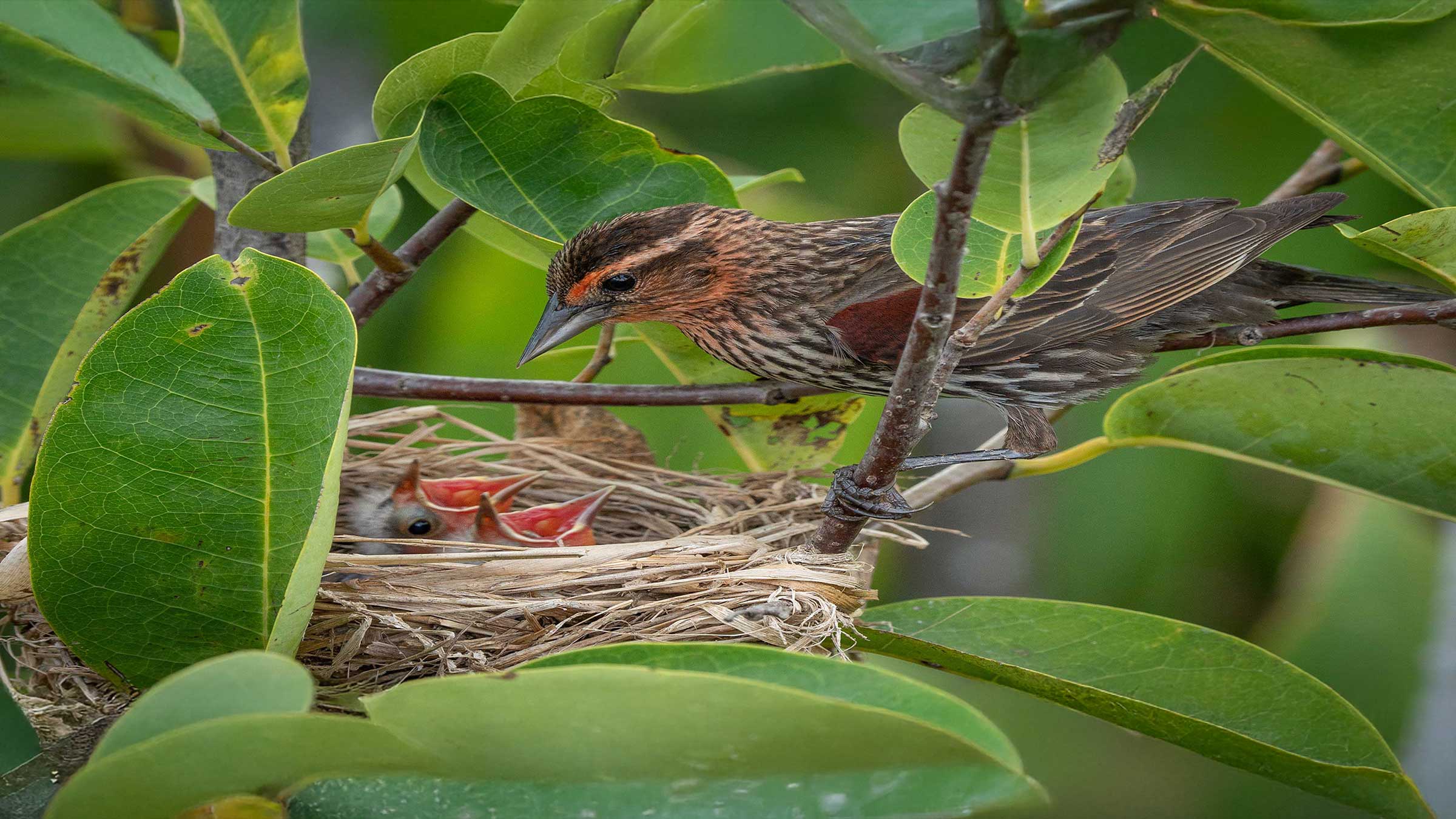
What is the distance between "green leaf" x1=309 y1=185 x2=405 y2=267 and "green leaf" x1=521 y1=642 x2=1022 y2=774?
5.04 feet

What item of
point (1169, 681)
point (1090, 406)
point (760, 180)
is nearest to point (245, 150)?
point (760, 180)

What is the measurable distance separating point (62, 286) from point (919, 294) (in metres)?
1.84

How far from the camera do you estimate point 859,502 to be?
1828 mm

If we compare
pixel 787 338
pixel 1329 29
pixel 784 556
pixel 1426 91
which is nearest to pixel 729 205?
pixel 787 338

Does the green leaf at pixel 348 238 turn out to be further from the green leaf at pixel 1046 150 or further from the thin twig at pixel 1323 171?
the thin twig at pixel 1323 171

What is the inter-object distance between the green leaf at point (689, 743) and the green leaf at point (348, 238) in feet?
5.25

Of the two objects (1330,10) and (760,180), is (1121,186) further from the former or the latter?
(1330,10)

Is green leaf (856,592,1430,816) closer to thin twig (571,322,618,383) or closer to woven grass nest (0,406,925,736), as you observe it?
woven grass nest (0,406,925,736)

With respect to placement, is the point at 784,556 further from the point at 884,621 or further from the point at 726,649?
the point at 726,649

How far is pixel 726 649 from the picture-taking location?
128cm

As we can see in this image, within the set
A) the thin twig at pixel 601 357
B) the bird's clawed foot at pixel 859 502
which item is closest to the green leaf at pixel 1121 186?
the bird's clawed foot at pixel 859 502

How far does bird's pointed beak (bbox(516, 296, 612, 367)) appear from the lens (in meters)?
2.63

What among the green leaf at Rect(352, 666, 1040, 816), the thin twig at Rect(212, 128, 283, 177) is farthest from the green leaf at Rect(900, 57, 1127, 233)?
the thin twig at Rect(212, 128, 283, 177)

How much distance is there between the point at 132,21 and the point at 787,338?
1768mm
